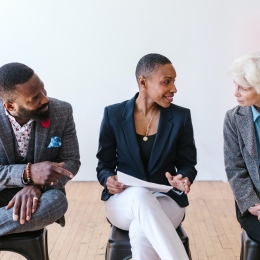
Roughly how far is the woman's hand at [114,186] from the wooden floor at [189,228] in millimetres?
1072

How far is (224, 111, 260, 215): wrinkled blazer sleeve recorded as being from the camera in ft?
8.21

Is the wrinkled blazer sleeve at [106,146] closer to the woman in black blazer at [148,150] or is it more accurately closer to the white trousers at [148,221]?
the woman in black blazer at [148,150]

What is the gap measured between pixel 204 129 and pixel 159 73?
8.63 feet

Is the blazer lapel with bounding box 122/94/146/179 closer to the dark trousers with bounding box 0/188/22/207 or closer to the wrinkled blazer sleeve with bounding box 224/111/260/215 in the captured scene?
the wrinkled blazer sleeve with bounding box 224/111/260/215

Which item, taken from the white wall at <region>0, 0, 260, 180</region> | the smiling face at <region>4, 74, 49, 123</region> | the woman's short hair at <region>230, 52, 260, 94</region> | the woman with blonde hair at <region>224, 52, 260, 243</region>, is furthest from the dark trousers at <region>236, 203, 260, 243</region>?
the white wall at <region>0, 0, 260, 180</region>

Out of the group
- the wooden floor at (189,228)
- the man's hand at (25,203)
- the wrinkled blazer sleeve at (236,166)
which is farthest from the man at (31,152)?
the wooden floor at (189,228)

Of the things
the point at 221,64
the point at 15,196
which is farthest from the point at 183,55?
the point at 15,196

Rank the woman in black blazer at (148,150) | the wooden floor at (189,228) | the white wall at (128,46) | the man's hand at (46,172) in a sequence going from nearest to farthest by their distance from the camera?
the man's hand at (46,172), the woman in black blazer at (148,150), the wooden floor at (189,228), the white wall at (128,46)

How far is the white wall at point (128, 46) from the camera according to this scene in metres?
4.87

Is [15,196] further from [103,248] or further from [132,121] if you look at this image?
[103,248]

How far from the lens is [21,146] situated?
2482mm

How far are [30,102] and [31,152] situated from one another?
0.90 ft

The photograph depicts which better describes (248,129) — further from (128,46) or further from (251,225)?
(128,46)

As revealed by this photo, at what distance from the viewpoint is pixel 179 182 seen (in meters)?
2.38
